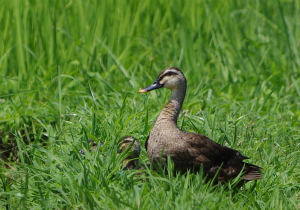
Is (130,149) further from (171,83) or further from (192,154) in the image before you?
(171,83)

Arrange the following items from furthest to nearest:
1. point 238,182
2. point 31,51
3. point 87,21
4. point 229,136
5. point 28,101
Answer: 1. point 87,21
2. point 31,51
3. point 28,101
4. point 229,136
5. point 238,182

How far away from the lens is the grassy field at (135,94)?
187 inches

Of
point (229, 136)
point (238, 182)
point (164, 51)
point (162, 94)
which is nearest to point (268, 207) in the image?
point (238, 182)

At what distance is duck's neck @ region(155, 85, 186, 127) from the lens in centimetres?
538

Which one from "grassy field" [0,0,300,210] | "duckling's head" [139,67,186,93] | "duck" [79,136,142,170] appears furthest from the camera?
"duckling's head" [139,67,186,93]

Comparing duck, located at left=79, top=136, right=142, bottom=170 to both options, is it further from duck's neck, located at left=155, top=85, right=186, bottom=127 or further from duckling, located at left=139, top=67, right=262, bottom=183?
duck's neck, located at left=155, top=85, right=186, bottom=127

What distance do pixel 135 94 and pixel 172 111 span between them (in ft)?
5.44

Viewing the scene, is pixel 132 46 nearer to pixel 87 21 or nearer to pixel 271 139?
pixel 87 21

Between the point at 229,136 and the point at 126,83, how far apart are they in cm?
204

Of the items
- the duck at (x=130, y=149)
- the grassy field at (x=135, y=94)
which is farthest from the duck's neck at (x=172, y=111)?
the grassy field at (x=135, y=94)

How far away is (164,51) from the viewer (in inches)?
325

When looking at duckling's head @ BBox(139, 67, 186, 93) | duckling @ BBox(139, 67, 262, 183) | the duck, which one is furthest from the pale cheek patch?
the duck

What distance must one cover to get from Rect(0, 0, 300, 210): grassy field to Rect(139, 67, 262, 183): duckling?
0.15m

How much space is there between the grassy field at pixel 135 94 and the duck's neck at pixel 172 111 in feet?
1.53
